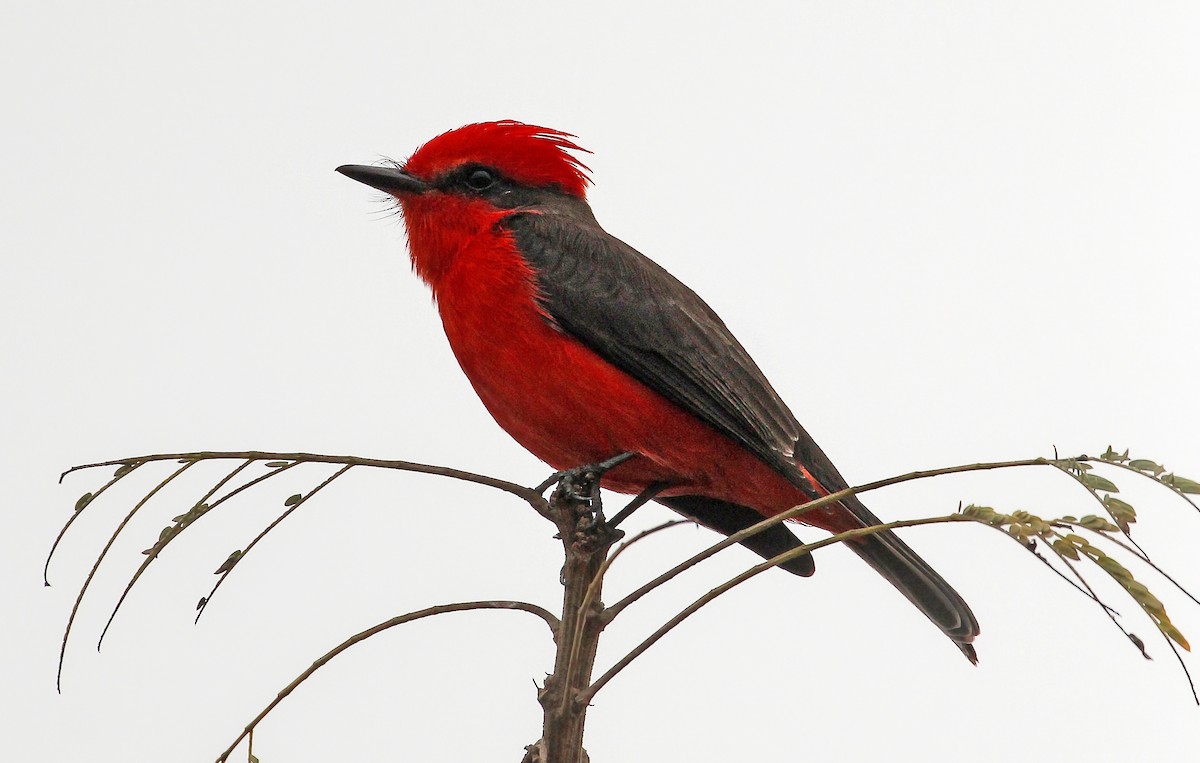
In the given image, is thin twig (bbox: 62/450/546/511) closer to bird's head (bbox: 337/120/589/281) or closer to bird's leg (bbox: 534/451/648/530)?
bird's leg (bbox: 534/451/648/530)

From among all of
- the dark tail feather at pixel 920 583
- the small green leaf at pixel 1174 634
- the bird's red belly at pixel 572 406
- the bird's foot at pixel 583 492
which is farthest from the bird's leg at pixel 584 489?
the small green leaf at pixel 1174 634

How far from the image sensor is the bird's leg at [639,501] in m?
2.81

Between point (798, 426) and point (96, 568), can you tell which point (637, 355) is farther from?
point (96, 568)

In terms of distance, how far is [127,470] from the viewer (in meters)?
2.04

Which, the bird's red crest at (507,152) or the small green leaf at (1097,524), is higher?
the bird's red crest at (507,152)

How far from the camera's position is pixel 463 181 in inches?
152

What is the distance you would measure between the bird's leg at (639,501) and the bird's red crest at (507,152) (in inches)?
44.6

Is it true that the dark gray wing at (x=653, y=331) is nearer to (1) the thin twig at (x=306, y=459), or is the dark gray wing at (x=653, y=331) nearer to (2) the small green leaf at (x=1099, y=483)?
(1) the thin twig at (x=306, y=459)

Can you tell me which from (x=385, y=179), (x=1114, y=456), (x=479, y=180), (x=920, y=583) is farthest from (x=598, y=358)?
(x=1114, y=456)

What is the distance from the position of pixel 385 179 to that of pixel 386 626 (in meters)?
2.16

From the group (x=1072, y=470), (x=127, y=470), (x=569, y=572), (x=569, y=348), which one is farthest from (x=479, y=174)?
(x=1072, y=470)

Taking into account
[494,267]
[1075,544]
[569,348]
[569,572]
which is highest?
[494,267]

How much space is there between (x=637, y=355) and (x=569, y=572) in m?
1.17

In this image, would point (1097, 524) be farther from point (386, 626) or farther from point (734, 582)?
point (386, 626)
